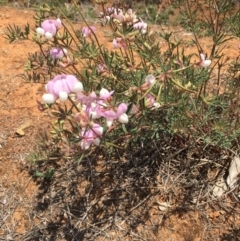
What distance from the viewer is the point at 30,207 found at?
216 centimetres

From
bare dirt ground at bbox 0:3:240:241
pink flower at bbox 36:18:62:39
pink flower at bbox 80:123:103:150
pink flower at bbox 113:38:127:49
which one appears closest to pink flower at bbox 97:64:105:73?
pink flower at bbox 113:38:127:49

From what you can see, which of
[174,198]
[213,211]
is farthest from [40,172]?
[213,211]

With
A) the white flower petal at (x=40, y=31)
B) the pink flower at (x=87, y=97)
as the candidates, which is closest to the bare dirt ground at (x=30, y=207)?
the pink flower at (x=87, y=97)

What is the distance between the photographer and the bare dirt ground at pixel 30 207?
1.96m

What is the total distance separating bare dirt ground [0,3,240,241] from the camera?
1.96 m

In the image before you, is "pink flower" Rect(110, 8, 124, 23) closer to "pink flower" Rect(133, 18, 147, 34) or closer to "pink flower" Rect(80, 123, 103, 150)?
"pink flower" Rect(133, 18, 147, 34)

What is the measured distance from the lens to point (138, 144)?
2.19 m

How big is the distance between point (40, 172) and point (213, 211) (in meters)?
0.95

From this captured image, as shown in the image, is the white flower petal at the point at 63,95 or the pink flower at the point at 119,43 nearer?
the white flower petal at the point at 63,95

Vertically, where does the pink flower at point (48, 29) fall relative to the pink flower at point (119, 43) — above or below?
above

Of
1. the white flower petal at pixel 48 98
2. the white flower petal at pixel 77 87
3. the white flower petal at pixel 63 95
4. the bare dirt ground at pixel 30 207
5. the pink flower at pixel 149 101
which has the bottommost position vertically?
the bare dirt ground at pixel 30 207

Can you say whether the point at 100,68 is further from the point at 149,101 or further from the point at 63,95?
the point at 63,95

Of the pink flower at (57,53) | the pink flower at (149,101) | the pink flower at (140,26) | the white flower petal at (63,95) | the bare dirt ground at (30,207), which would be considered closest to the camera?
the white flower petal at (63,95)

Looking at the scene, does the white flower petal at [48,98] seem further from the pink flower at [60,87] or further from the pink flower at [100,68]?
the pink flower at [100,68]
